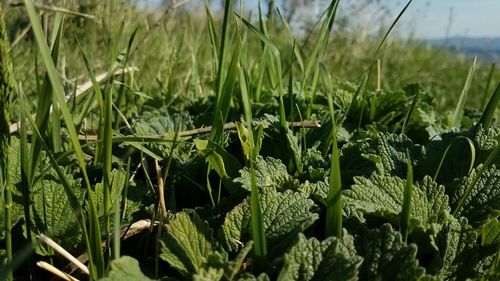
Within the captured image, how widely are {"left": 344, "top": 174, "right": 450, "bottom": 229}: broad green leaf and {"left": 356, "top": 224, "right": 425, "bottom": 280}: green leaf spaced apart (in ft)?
0.28

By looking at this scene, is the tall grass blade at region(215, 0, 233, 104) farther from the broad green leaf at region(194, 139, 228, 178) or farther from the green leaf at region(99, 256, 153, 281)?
the green leaf at region(99, 256, 153, 281)

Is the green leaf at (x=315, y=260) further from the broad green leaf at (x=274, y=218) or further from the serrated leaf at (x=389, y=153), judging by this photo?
the serrated leaf at (x=389, y=153)

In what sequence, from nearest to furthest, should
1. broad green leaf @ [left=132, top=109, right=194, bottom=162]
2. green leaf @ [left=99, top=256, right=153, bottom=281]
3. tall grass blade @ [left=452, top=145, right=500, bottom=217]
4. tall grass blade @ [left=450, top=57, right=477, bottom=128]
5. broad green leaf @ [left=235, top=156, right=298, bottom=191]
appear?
green leaf @ [left=99, top=256, right=153, bottom=281]
tall grass blade @ [left=452, top=145, right=500, bottom=217]
broad green leaf @ [left=235, top=156, right=298, bottom=191]
broad green leaf @ [left=132, top=109, right=194, bottom=162]
tall grass blade @ [left=450, top=57, right=477, bottom=128]

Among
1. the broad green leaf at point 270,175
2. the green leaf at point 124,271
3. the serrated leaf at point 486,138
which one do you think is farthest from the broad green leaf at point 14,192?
the serrated leaf at point 486,138

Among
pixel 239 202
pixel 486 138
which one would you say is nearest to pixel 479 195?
pixel 486 138

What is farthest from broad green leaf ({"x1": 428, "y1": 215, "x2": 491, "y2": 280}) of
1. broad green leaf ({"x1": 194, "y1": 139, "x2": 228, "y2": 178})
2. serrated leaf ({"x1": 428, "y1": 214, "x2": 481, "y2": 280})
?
broad green leaf ({"x1": 194, "y1": 139, "x2": 228, "y2": 178})

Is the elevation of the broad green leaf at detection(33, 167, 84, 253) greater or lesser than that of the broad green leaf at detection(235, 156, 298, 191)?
lesser

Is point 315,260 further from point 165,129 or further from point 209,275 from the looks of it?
point 165,129

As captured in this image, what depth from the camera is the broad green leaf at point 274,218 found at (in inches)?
36.4

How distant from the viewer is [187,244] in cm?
87

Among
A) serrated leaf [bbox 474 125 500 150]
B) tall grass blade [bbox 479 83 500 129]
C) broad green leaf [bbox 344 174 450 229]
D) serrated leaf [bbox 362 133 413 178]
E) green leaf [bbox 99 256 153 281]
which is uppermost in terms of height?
tall grass blade [bbox 479 83 500 129]

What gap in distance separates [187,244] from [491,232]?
47 centimetres

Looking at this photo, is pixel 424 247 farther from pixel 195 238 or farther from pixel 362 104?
pixel 362 104

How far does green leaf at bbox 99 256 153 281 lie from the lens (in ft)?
2.43
